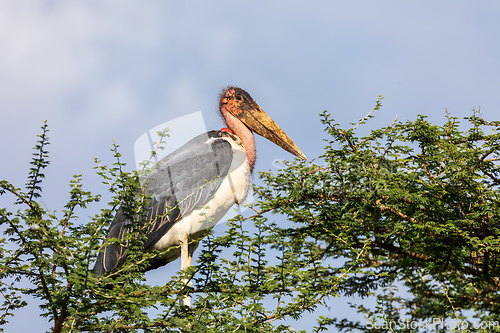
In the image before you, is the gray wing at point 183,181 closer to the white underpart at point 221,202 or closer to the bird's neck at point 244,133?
the white underpart at point 221,202

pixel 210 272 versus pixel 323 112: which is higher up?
pixel 323 112

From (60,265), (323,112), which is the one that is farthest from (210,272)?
(323,112)

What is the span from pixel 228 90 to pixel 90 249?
5332mm

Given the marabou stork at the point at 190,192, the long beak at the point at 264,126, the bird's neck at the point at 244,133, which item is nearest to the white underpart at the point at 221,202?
the marabou stork at the point at 190,192

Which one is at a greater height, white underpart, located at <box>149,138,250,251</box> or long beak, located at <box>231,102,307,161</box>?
long beak, located at <box>231,102,307,161</box>

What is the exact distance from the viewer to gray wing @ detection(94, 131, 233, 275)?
22.8 ft

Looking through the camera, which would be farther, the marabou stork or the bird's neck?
the bird's neck

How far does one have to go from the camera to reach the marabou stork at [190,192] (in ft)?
22.7

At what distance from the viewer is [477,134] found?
6.42 m

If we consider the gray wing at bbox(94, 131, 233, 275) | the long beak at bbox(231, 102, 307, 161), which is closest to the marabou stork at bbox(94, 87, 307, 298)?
the gray wing at bbox(94, 131, 233, 275)

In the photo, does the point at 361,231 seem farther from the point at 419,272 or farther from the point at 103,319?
the point at 103,319

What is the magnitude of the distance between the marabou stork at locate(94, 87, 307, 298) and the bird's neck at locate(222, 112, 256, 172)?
0.07 feet

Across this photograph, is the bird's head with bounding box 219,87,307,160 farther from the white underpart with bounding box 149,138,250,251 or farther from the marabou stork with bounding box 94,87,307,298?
the white underpart with bounding box 149,138,250,251

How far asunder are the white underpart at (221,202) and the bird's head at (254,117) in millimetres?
893
